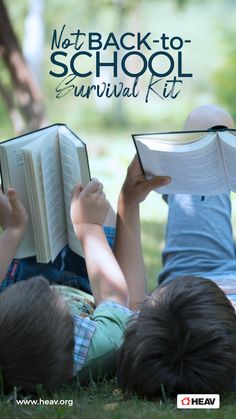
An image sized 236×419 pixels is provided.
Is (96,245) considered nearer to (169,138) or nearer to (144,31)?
(169,138)

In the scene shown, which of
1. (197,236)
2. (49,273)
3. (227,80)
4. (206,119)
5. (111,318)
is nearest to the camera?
(111,318)

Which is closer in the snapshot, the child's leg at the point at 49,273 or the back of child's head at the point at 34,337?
the back of child's head at the point at 34,337

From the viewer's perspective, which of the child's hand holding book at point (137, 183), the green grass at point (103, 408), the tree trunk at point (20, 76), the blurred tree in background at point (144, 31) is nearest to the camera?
the green grass at point (103, 408)

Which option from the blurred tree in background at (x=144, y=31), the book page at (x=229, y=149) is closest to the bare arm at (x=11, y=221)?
the book page at (x=229, y=149)

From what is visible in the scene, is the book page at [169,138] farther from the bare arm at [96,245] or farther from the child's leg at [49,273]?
the child's leg at [49,273]

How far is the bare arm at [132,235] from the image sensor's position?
2713 millimetres

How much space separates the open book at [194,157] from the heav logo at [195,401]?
0.75 meters

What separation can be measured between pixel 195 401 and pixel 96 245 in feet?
2.08

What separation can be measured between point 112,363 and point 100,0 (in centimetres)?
1159

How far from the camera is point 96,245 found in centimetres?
245

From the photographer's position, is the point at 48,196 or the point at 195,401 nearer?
the point at 195,401

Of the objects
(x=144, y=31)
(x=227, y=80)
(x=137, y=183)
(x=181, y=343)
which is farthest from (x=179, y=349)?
(x=144, y=31)

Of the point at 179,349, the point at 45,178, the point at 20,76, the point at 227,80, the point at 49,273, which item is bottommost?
the point at 179,349

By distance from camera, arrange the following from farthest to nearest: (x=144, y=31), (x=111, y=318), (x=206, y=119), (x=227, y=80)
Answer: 1. (x=144, y=31)
2. (x=227, y=80)
3. (x=206, y=119)
4. (x=111, y=318)
